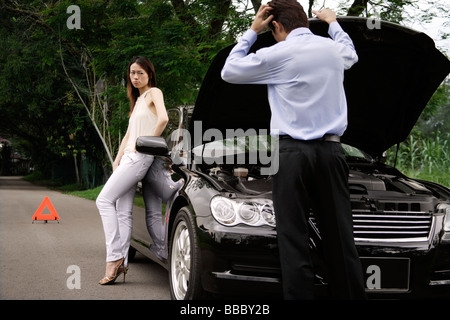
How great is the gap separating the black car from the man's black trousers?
0.61 ft

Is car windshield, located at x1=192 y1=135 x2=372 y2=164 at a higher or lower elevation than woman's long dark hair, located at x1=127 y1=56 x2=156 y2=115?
lower

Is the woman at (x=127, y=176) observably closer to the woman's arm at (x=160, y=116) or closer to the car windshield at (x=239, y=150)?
the woman's arm at (x=160, y=116)

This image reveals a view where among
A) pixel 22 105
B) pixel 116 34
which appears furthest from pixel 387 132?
pixel 22 105

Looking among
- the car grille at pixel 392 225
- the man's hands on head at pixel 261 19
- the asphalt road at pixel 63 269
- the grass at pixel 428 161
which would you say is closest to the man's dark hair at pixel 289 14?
the man's hands on head at pixel 261 19

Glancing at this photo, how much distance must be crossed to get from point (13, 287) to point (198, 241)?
2.17m

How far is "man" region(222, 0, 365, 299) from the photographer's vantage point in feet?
9.59

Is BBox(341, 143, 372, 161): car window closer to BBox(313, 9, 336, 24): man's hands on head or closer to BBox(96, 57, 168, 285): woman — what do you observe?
BBox(96, 57, 168, 285): woman

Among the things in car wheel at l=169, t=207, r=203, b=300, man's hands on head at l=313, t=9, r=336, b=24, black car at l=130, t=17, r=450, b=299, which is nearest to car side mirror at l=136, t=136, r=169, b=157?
black car at l=130, t=17, r=450, b=299

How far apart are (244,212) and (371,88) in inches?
74.7

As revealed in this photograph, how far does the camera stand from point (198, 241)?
3646 millimetres

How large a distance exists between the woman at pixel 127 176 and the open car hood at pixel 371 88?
20.5 inches

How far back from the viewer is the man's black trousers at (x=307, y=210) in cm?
291

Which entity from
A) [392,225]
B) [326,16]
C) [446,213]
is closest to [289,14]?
[326,16]

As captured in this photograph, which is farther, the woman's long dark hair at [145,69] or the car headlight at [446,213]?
the woman's long dark hair at [145,69]
